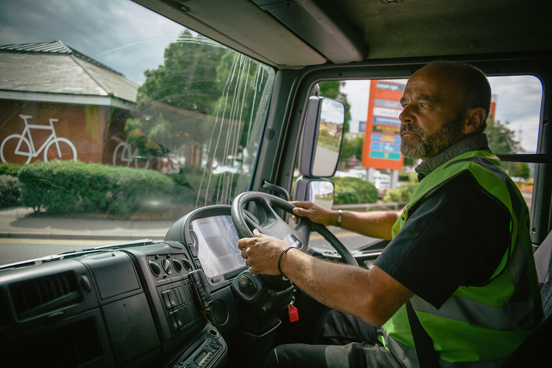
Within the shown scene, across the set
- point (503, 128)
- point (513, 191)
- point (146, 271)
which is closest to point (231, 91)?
point (146, 271)

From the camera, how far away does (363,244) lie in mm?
3053

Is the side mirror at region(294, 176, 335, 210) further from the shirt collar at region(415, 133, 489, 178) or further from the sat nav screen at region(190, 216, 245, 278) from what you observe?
the shirt collar at region(415, 133, 489, 178)

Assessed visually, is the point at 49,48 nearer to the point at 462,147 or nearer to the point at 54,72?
the point at 54,72

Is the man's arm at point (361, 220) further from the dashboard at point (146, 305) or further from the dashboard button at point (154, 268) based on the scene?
the dashboard button at point (154, 268)

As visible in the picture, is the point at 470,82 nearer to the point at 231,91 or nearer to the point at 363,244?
the point at 231,91

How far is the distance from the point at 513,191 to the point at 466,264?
1.20 ft

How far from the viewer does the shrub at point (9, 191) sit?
1266 millimetres

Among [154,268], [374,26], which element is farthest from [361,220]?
[154,268]

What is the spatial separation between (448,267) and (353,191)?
10761mm

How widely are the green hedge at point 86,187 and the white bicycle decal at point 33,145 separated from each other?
37mm

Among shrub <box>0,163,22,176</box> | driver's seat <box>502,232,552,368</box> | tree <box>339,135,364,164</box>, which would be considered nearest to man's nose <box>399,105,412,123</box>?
driver's seat <box>502,232,552,368</box>

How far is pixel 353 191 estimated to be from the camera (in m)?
→ 11.6

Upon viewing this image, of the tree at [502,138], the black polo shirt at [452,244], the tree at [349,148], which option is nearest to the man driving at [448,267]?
the black polo shirt at [452,244]

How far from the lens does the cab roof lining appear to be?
171 centimetres
